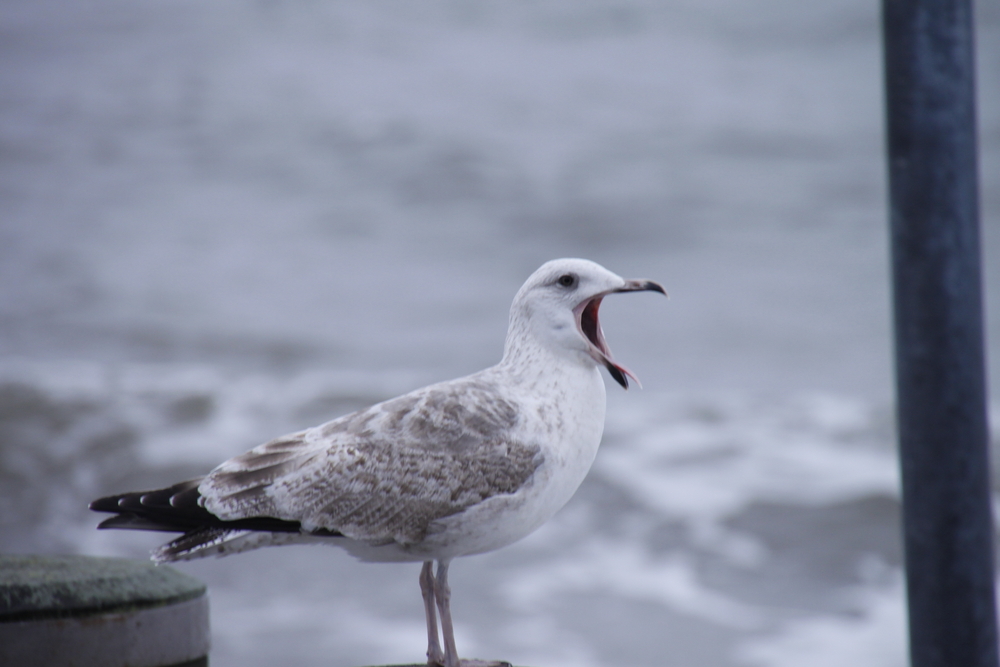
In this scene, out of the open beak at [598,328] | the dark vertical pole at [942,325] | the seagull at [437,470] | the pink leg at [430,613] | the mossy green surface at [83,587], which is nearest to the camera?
the dark vertical pole at [942,325]

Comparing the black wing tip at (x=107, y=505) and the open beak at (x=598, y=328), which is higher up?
the open beak at (x=598, y=328)

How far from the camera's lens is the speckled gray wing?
2.99 metres

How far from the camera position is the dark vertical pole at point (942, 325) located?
2.58 metres

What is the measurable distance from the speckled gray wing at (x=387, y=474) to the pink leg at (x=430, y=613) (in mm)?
428

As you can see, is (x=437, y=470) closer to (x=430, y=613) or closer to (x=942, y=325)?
(x=430, y=613)

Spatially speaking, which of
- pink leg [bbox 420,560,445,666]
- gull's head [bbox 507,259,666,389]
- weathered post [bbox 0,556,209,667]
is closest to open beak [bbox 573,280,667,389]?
gull's head [bbox 507,259,666,389]

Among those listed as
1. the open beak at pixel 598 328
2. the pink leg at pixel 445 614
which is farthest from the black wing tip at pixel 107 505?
the open beak at pixel 598 328

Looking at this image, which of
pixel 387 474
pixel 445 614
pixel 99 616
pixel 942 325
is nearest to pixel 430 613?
pixel 445 614

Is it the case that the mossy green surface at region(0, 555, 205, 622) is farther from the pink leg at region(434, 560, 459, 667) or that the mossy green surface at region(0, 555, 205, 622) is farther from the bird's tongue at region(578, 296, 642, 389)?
the bird's tongue at region(578, 296, 642, 389)

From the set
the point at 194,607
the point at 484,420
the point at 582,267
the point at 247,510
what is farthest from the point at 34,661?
the point at 582,267

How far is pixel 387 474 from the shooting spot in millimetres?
3049

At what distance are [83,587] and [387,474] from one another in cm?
107

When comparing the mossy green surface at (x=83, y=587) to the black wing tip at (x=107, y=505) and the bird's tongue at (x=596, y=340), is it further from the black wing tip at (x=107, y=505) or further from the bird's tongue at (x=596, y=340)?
the bird's tongue at (x=596, y=340)

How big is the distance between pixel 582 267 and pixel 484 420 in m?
0.54
